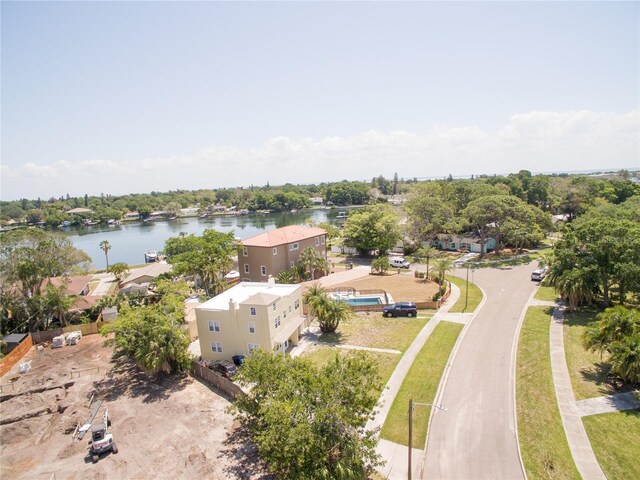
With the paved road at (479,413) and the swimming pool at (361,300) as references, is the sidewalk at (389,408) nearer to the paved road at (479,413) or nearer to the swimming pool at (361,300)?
the paved road at (479,413)

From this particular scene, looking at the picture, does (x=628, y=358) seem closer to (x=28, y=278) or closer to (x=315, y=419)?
(x=315, y=419)

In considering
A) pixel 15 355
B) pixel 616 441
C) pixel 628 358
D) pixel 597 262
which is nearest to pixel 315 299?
pixel 616 441

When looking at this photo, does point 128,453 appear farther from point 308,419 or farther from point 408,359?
point 408,359

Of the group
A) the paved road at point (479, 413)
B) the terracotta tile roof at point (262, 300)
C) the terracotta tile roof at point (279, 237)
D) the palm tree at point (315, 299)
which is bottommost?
the paved road at point (479, 413)

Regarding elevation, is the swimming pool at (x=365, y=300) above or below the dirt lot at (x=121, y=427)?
above

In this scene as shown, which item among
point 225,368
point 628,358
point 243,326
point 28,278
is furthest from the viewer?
point 28,278

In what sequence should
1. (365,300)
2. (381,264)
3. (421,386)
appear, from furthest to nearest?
(381,264) < (365,300) < (421,386)

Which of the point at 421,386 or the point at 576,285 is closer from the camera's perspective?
the point at 421,386

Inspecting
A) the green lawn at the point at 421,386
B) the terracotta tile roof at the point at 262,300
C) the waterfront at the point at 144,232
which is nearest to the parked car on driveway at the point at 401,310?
the green lawn at the point at 421,386
